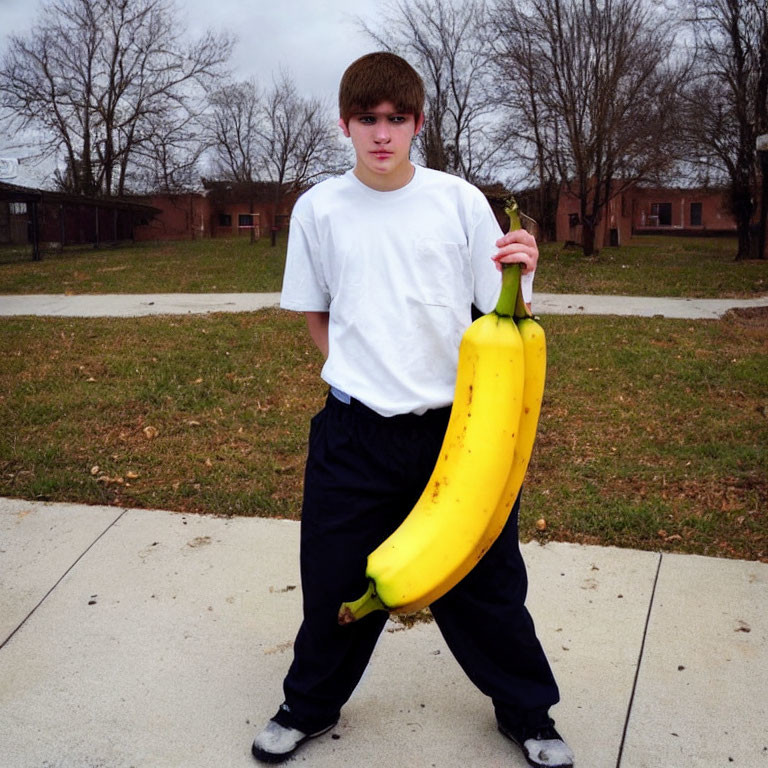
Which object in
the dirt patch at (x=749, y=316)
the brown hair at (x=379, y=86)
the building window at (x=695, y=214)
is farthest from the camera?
the building window at (x=695, y=214)

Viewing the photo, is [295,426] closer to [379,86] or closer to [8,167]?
[379,86]

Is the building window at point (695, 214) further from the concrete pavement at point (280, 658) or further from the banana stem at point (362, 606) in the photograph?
the banana stem at point (362, 606)

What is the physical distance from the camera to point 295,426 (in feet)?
18.6

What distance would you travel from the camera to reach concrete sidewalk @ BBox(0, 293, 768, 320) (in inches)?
391

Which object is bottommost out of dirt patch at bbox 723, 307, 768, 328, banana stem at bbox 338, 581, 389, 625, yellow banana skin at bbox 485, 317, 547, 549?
dirt patch at bbox 723, 307, 768, 328

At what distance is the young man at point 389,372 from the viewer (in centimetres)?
226

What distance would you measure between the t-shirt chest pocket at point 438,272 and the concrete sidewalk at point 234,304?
7.63 m

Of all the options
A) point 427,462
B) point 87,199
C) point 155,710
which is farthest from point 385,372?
point 87,199

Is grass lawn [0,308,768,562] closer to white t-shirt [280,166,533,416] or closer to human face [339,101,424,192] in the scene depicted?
white t-shirt [280,166,533,416]

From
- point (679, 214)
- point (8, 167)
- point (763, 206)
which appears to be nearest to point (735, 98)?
point (763, 206)

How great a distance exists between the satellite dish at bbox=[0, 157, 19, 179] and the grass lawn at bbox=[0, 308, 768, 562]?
86.7ft

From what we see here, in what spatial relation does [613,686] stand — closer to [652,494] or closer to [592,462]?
[652,494]

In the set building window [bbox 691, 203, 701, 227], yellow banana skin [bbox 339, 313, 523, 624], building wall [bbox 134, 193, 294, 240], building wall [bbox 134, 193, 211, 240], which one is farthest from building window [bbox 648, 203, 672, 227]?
yellow banana skin [bbox 339, 313, 523, 624]

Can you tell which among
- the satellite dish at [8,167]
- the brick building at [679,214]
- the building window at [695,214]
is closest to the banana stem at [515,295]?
the satellite dish at [8,167]
